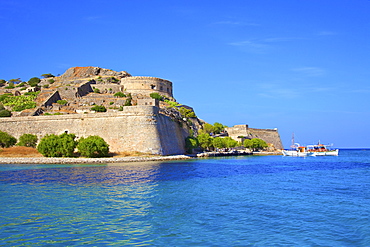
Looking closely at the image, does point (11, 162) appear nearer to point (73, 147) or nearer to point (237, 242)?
point (73, 147)

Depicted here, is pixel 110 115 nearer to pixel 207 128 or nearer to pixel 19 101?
pixel 19 101

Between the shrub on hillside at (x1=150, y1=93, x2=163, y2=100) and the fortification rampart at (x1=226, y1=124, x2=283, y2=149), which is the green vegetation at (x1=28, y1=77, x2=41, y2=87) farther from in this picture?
the fortification rampart at (x1=226, y1=124, x2=283, y2=149)

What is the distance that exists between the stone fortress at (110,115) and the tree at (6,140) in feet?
Answer: 4.95

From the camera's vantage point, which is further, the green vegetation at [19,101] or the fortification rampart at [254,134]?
the fortification rampart at [254,134]

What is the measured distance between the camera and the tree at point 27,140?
32.4 metres

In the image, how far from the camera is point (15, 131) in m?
34.3

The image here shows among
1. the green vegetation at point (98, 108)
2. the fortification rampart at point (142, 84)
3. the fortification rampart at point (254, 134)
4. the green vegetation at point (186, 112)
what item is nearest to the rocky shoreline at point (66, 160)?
the green vegetation at point (98, 108)

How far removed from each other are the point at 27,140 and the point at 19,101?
15.8 m

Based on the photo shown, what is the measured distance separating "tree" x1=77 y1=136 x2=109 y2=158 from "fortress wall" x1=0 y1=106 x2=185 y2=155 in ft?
7.43

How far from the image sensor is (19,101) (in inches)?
1802

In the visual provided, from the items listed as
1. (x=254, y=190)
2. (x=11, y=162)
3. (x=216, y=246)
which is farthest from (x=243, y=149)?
(x=216, y=246)

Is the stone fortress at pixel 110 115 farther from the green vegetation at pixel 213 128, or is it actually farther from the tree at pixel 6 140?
the green vegetation at pixel 213 128

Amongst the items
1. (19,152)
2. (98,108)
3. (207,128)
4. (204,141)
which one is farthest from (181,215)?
(207,128)

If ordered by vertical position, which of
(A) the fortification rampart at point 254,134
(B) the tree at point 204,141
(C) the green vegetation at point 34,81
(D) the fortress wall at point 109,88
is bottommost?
(B) the tree at point 204,141
